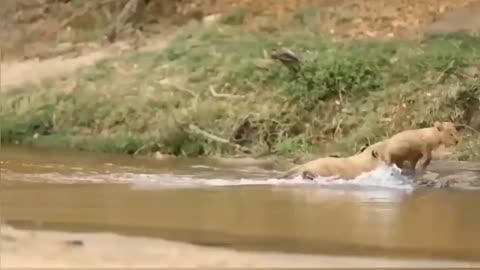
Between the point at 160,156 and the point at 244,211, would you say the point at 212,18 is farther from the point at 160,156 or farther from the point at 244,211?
the point at 244,211

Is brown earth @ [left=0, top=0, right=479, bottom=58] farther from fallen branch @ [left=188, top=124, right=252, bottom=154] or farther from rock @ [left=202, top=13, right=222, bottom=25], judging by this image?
fallen branch @ [left=188, top=124, right=252, bottom=154]

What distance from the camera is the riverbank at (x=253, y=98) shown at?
13.0 metres

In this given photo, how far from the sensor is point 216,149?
1291 cm

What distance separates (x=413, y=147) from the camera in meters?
9.79

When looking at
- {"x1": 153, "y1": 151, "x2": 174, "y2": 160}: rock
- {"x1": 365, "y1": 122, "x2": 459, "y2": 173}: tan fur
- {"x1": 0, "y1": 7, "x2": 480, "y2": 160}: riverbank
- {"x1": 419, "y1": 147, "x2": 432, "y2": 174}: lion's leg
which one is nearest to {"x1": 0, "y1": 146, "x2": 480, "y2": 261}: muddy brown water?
{"x1": 365, "y1": 122, "x2": 459, "y2": 173}: tan fur

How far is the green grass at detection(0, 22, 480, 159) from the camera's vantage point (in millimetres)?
13031

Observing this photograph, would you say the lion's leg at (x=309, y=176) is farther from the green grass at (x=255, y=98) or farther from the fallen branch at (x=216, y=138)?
the fallen branch at (x=216, y=138)

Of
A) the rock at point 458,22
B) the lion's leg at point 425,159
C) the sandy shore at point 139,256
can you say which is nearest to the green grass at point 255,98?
the rock at point 458,22

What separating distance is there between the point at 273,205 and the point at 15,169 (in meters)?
3.63

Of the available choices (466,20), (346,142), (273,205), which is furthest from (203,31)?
(273,205)

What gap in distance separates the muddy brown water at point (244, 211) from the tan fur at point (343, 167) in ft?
1.24

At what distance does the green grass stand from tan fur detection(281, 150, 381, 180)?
6.74ft

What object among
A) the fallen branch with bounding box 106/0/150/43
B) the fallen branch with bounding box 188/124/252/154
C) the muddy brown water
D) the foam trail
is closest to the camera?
the muddy brown water

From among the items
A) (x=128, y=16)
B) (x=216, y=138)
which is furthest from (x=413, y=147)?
(x=128, y=16)
